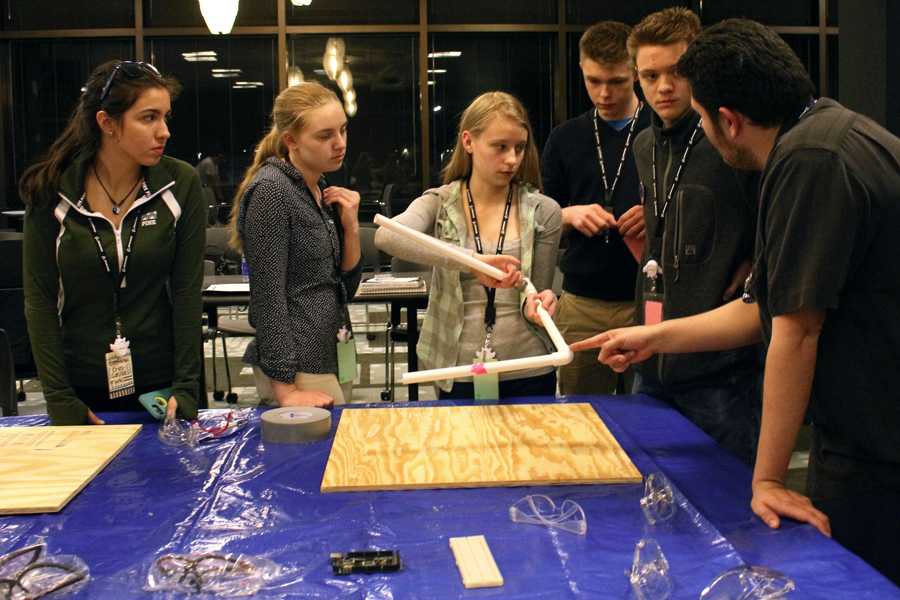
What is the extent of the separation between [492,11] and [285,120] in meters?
6.92

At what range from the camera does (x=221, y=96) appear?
924 centimetres

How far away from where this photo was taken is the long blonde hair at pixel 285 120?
260 cm

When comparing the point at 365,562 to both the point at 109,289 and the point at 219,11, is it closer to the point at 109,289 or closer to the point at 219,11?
the point at 109,289

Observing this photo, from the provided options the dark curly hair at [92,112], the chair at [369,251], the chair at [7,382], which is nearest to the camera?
the dark curly hair at [92,112]

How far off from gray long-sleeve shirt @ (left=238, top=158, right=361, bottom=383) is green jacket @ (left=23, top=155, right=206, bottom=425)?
0.16 meters

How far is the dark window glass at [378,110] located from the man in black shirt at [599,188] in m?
6.30

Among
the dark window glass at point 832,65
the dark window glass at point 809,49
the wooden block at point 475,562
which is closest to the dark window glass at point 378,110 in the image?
the dark window glass at point 809,49

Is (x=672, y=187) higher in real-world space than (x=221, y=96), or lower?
lower

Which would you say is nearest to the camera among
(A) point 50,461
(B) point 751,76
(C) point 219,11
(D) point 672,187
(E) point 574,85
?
(B) point 751,76

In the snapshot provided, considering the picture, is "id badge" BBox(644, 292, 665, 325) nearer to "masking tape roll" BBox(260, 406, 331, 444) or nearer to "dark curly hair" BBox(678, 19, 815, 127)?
"dark curly hair" BBox(678, 19, 815, 127)

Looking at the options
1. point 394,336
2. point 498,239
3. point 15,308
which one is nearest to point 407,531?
point 498,239

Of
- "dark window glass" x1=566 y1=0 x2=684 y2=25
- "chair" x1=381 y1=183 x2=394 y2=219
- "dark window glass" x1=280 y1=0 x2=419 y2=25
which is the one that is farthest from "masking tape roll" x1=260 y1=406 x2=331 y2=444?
"dark window glass" x1=566 y1=0 x2=684 y2=25

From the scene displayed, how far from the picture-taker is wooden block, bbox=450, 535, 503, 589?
1310mm

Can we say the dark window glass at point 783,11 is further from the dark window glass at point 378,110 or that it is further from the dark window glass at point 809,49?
the dark window glass at point 378,110
